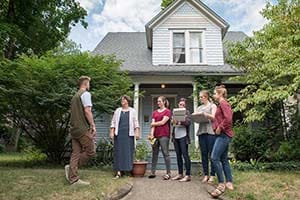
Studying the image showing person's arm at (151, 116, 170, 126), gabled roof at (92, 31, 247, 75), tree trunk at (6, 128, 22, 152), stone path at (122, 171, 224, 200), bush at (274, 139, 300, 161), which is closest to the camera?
stone path at (122, 171, 224, 200)

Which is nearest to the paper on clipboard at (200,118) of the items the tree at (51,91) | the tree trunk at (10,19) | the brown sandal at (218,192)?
the brown sandal at (218,192)

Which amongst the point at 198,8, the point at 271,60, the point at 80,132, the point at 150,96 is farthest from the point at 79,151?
the point at 198,8

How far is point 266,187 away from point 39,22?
12.6m

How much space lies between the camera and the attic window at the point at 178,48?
13.2 metres

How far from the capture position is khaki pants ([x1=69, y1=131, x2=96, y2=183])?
527 centimetres

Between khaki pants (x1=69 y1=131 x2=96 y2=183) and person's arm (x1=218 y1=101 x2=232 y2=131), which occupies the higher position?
person's arm (x1=218 y1=101 x2=232 y2=131)

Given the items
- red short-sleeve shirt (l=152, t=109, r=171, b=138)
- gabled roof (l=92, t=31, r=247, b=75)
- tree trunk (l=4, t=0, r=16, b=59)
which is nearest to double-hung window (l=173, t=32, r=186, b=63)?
gabled roof (l=92, t=31, r=247, b=75)

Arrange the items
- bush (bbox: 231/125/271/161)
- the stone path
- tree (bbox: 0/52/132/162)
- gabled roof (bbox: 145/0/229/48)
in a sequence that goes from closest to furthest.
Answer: the stone path
tree (bbox: 0/52/132/162)
bush (bbox: 231/125/271/161)
gabled roof (bbox: 145/0/229/48)

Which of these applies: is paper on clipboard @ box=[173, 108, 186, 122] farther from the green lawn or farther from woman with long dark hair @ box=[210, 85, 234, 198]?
the green lawn

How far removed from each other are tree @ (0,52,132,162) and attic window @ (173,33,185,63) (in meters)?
4.83

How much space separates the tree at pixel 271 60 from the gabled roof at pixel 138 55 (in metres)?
2.37

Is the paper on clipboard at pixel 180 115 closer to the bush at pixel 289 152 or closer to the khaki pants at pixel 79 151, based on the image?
the khaki pants at pixel 79 151

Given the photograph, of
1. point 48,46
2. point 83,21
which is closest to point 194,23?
point 83,21

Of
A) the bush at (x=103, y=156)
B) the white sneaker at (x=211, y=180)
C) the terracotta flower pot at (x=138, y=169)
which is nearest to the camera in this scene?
the white sneaker at (x=211, y=180)
